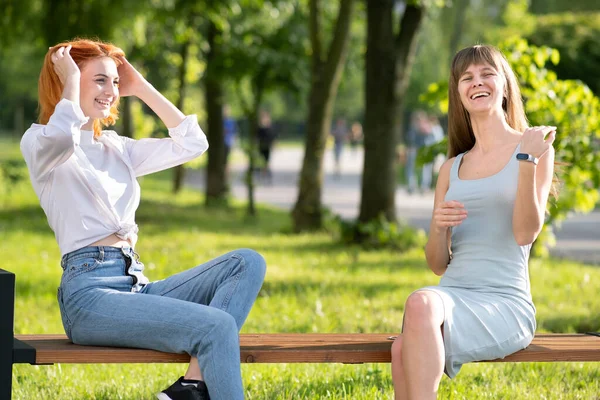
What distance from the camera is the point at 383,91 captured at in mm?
11055

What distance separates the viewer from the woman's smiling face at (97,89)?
13.5 feet

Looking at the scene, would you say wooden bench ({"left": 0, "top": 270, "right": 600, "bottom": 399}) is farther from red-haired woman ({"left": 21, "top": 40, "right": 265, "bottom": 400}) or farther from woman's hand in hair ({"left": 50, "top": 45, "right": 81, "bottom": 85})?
woman's hand in hair ({"left": 50, "top": 45, "right": 81, "bottom": 85})

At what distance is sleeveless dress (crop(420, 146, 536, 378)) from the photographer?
3.91 meters

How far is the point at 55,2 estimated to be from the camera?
14.3m

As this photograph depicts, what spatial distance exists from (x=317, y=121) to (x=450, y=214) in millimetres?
9165

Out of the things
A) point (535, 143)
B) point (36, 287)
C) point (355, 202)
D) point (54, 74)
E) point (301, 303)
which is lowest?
point (355, 202)

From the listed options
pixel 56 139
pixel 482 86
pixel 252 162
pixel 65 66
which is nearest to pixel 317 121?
pixel 252 162

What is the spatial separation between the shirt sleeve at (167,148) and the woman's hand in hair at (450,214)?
107 cm

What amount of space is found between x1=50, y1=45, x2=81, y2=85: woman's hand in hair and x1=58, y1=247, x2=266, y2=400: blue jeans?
0.67m

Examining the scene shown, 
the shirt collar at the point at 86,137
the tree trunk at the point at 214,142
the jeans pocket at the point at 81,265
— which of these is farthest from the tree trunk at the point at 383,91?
the jeans pocket at the point at 81,265

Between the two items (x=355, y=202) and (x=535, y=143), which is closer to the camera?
(x=535, y=143)

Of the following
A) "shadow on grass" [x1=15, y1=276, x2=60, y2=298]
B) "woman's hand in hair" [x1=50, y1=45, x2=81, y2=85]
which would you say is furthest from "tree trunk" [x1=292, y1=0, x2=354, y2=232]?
"woman's hand in hair" [x1=50, y1=45, x2=81, y2=85]

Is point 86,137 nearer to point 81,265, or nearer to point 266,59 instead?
point 81,265

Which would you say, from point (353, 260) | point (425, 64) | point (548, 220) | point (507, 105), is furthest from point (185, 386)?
point (425, 64)
